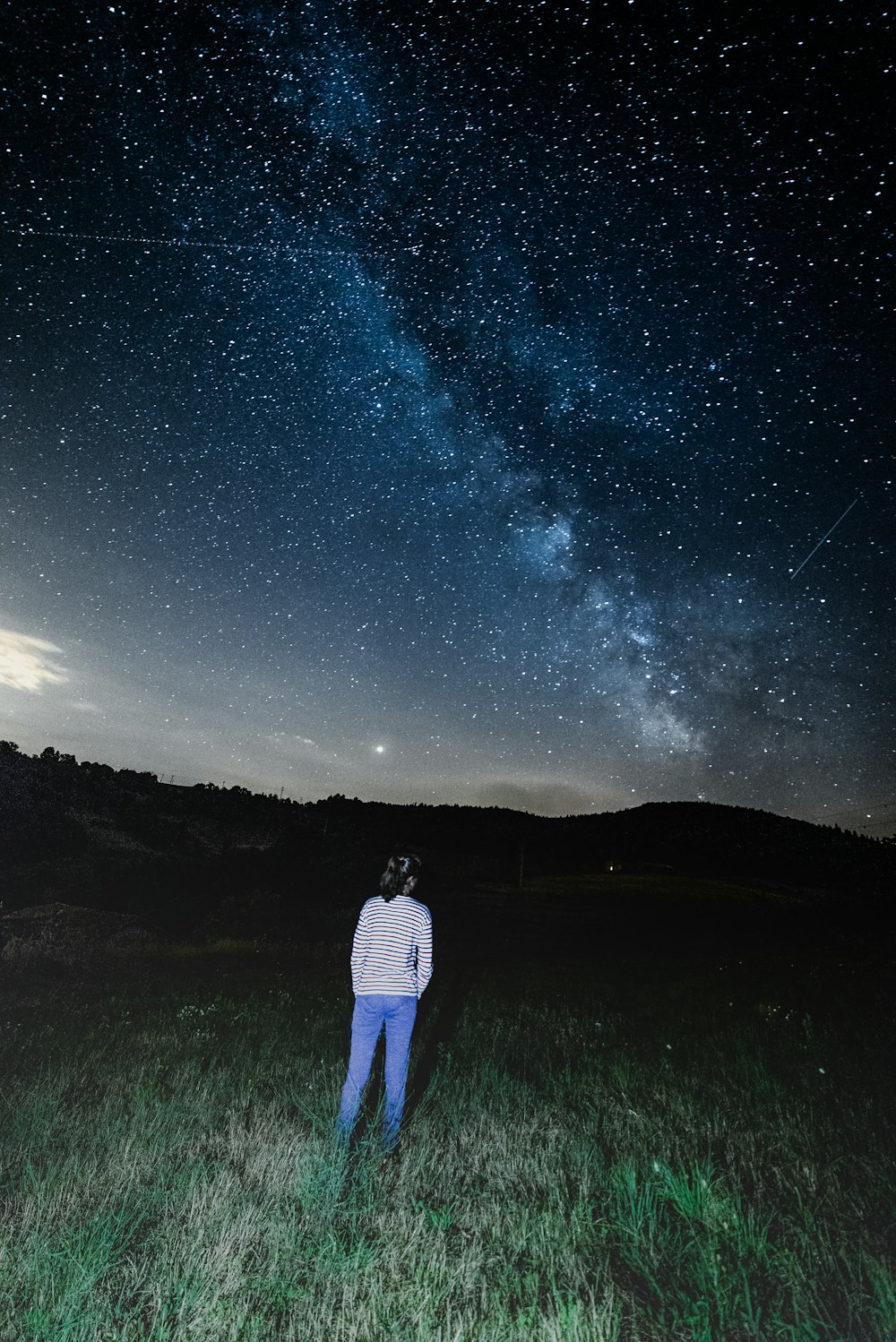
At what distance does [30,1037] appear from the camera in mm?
8992

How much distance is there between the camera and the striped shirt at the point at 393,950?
4.37m

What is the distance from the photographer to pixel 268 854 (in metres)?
38.3

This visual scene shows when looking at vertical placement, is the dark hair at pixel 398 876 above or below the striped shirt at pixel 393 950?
above

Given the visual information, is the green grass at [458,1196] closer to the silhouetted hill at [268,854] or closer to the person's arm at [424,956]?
the person's arm at [424,956]

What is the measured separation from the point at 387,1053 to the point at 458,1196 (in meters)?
0.92

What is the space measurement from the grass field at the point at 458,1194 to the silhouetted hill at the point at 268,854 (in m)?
20.6

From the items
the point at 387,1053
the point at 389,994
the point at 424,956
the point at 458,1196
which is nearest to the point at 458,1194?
the point at 458,1196

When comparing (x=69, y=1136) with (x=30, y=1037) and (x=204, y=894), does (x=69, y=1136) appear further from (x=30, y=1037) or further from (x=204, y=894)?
(x=204, y=894)

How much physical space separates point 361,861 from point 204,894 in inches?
376

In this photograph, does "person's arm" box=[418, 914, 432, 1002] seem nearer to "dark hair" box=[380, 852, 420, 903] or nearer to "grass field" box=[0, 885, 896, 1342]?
"dark hair" box=[380, 852, 420, 903]

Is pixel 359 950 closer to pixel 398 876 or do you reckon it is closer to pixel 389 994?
pixel 389 994

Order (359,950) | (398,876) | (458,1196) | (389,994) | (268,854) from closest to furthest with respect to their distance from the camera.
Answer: (458,1196), (389,994), (359,950), (398,876), (268,854)

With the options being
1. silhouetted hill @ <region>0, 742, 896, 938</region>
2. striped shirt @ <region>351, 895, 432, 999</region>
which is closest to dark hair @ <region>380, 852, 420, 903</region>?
striped shirt @ <region>351, 895, 432, 999</region>

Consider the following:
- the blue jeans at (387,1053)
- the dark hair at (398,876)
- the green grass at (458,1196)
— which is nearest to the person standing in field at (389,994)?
the blue jeans at (387,1053)
